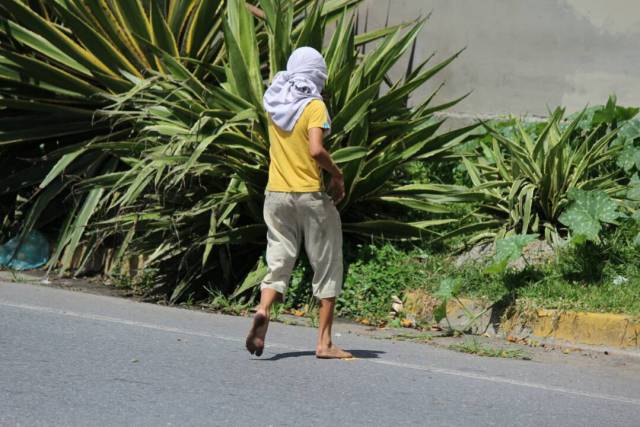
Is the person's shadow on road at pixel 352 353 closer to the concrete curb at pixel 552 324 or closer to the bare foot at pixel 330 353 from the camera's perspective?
the bare foot at pixel 330 353

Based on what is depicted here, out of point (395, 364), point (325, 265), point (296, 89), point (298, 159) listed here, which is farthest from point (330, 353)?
point (296, 89)

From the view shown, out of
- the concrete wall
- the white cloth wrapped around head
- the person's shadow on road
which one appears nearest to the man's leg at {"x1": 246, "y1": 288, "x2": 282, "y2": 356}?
the person's shadow on road

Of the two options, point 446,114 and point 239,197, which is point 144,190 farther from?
point 446,114

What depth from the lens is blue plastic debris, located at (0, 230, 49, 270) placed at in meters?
9.95

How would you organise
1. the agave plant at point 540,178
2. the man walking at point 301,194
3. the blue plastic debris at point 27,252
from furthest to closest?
1. the blue plastic debris at point 27,252
2. the agave plant at point 540,178
3. the man walking at point 301,194

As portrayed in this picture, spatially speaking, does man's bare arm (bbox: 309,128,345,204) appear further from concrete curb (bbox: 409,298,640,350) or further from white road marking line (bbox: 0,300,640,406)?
concrete curb (bbox: 409,298,640,350)

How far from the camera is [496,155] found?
9.84m

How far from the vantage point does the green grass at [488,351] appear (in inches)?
286

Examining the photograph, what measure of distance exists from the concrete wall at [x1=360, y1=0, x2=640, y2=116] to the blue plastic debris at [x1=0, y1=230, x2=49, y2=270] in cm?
408

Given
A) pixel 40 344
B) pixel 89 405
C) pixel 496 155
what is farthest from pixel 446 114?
pixel 89 405

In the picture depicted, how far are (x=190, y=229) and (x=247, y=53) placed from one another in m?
1.47

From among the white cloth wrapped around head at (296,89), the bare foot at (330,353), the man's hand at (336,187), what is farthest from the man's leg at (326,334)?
the white cloth wrapped around head at (296,89)

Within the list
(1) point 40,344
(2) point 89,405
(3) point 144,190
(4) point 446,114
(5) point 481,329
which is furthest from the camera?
(4) point 446,114

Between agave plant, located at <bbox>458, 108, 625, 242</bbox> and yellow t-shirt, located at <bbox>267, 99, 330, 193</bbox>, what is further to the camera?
agave plant, located at <bbox>458, 108, 625, 242</bbox>
